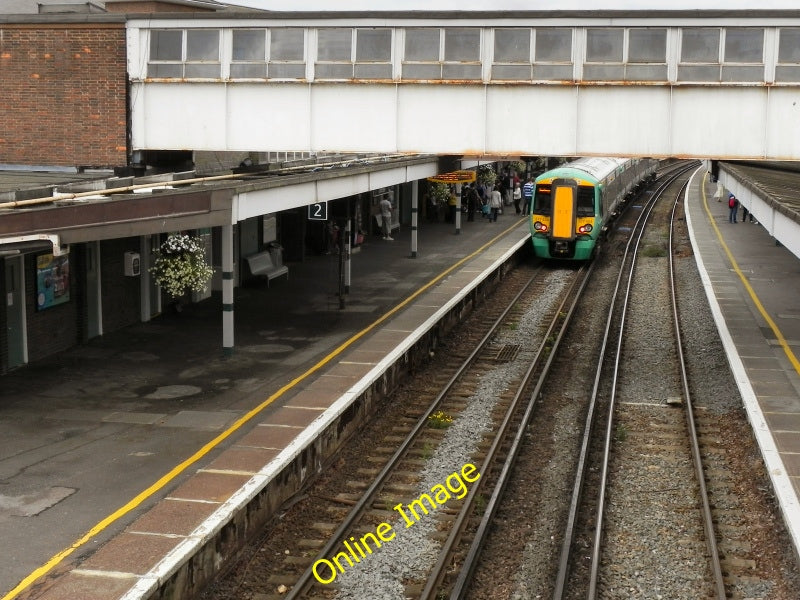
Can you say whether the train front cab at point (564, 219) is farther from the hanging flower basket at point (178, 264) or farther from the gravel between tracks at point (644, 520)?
the hanging flower basket at point (178, 264)

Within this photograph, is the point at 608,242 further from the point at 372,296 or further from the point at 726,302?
the point at 372,296

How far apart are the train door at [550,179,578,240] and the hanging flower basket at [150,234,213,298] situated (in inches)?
521

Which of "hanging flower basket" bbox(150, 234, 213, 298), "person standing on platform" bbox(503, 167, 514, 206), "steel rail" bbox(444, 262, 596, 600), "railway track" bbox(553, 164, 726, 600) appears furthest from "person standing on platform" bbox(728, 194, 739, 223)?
"hanging flower basket" bbox(150, 234, 213, 298)

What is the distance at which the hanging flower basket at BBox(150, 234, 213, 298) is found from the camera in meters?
18.5

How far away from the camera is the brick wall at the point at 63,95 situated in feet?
67.9

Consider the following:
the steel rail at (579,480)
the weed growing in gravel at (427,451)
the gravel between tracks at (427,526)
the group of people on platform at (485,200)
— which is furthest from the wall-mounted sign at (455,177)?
the weed growing in gravel at (427,451)

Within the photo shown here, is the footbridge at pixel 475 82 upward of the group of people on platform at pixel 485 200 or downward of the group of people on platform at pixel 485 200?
upward

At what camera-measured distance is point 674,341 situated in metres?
21.0

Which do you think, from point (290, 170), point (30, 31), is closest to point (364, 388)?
point (290, 170)

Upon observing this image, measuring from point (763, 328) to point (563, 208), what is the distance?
962cm

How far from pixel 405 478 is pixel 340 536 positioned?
214cm

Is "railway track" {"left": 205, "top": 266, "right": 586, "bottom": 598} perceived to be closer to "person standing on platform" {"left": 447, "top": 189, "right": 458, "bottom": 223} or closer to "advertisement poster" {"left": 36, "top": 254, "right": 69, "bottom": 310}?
"advertisement poster" {"left": 36, "top": 254, "right": 69, "bottom": 310}

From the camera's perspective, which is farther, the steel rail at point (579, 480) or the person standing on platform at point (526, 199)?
the person standing on platform at point (526, 199)

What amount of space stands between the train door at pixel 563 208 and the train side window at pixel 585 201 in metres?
0.15
